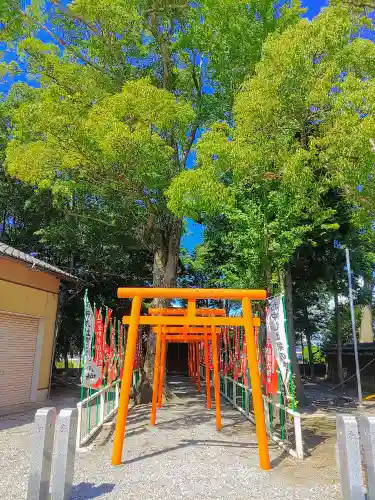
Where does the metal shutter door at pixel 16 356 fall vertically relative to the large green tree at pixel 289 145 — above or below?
below

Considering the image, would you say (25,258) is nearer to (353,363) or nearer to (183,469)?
(183,469)

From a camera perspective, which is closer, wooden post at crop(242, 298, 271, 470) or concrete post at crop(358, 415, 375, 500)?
concrete post at crop(358, 415, 375, 500)

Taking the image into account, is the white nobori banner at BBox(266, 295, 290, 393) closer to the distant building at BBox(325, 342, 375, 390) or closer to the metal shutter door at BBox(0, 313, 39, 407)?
the metal shutter door at BBox(0, 313, 39, 407)

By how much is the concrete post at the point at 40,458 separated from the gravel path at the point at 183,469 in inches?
26.2

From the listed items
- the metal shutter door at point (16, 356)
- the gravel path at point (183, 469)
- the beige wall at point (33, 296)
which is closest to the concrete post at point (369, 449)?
the gravel path at point (183, 469)

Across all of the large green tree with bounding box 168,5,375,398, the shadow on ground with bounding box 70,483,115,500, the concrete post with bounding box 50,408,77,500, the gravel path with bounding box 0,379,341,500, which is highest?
the large green tree with bounding box 168,5,375,398

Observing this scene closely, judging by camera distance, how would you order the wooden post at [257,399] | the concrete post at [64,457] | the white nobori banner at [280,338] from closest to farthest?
the concrete post at [64,457] < the wooden post at [257,399] < the white nobori banner at [280,338]

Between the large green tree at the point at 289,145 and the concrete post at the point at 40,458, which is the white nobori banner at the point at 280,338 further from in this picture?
the concrete post at the point at 40,458

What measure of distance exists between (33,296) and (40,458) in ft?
27.3

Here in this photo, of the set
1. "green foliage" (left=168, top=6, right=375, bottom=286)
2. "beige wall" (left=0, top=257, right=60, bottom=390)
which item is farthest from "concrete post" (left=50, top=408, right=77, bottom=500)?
"beige wall" (left=0, top=257, right=60, bottom=390)

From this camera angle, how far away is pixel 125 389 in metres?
5.75

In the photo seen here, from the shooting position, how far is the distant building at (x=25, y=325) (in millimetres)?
10305

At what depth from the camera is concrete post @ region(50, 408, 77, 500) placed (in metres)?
3.97

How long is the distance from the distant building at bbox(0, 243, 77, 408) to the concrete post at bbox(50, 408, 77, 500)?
621 centimetres
